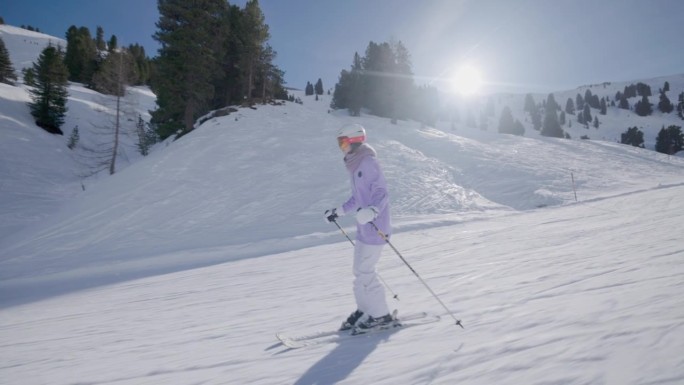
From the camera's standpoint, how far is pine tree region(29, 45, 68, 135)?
39903 millimetres

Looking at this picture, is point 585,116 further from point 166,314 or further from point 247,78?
point 166,314

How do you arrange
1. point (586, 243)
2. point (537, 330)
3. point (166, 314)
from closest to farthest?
1. point (537, 330)
2. point (166, 314)
3. point (586, 243)

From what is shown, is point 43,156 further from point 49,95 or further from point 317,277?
point 317,277

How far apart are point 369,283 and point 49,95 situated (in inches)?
2006

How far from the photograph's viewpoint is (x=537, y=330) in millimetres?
3516

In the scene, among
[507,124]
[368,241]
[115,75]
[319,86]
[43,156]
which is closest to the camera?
[368,241]

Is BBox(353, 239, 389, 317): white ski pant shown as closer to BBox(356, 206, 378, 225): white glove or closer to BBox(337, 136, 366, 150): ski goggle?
BBox(356, 206, 378, 225): white glove

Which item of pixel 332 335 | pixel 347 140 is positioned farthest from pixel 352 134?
pixel 332 335

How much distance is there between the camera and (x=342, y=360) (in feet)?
11.8

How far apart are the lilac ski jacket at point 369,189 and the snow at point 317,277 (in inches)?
47.5

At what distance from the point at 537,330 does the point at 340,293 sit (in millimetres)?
3435

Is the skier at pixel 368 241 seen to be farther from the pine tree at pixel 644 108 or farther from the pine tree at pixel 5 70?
the pine tree at pixel 644 108

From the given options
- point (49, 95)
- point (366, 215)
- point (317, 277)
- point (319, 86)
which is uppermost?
point (319, 86)

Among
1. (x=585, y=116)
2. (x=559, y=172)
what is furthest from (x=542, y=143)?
(x=585, y=116)
